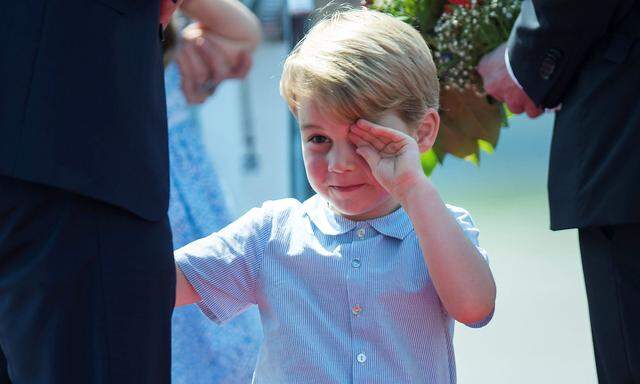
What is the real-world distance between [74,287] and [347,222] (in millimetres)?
623

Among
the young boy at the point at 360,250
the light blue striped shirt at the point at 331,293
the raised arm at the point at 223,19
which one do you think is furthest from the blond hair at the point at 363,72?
the raised arm at the point at 223,19

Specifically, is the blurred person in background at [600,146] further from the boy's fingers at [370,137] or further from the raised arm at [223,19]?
the raised arm at [223,19]

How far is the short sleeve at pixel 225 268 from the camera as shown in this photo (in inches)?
88.7

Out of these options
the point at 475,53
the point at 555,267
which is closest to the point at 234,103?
the point at 555,267

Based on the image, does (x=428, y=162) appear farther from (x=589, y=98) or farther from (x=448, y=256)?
(x=448, y=256)

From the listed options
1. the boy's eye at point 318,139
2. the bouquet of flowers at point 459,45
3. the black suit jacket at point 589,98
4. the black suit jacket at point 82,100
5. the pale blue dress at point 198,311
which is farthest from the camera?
the pale blue dress at point 198,311

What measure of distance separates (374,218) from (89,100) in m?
0.68

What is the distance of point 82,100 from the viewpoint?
186 cm

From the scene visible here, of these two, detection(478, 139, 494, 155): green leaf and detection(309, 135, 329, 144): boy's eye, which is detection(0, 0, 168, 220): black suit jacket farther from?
detection(478, 139, 494, 155): green leaf

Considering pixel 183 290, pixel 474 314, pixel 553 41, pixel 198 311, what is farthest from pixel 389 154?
pixel 198 311

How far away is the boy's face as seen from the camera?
84.2 inches

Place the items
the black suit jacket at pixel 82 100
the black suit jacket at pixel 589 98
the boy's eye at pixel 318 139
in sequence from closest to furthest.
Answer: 1. the black suit jacket at pixel 82 100
2. the boy's eye at pixel 318 139
3. the black suit jacket at pixel 589 98

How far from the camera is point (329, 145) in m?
2.16

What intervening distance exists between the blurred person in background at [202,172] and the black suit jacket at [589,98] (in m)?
1.06
